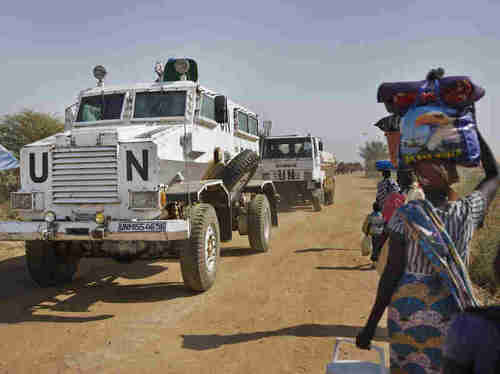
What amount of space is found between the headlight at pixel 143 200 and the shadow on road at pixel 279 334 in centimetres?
164

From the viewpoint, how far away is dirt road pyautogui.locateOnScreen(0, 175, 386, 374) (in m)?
3.86

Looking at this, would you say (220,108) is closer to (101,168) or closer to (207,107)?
(207,107)

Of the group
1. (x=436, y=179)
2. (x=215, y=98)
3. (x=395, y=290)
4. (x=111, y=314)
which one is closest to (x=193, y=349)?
(x=111, y=314)

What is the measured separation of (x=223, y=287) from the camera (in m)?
6.10

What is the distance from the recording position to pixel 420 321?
72.1 inches

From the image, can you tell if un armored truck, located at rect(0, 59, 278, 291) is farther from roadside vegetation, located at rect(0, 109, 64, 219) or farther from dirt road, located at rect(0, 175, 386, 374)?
roadside vegetation, located at rect(0, 109, 64, 219)

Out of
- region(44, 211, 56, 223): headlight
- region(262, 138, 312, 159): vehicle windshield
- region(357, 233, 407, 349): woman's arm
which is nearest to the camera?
region(357, 233, 407, 349): woman's arm

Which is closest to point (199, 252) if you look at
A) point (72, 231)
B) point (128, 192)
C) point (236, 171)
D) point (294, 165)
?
point (128, 192)

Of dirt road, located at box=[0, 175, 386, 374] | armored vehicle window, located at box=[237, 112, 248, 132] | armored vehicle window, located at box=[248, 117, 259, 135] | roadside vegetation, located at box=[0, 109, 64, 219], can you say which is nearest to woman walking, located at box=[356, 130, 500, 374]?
dirt road, located at box=[0, 175, 386, 374]

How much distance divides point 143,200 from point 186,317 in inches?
57.8

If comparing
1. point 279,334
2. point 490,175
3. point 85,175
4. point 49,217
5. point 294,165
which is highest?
point 294,165

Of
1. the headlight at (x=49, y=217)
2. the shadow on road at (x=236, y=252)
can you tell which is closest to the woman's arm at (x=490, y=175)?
the headlight at (x=49, y=217)

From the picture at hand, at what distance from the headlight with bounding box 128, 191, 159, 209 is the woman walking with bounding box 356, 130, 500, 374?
373 cm

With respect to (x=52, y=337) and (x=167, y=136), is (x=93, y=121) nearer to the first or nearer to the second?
(x=167, y=136)
